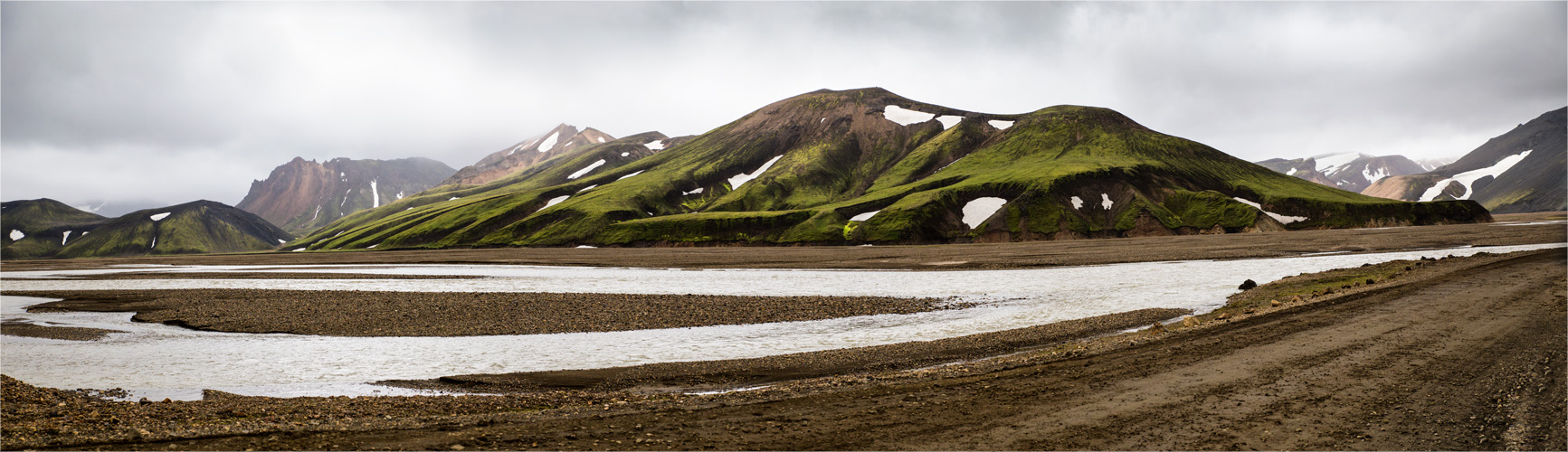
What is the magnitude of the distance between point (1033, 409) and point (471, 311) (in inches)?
1345

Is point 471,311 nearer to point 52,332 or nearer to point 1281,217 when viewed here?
point 52,332

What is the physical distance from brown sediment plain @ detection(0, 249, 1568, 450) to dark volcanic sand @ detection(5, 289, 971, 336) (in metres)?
14.7

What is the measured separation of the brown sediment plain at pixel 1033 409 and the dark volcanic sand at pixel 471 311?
14.7 metres

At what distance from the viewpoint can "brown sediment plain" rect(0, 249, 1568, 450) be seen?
12734 millimetres

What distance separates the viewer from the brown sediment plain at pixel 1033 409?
12734 mm

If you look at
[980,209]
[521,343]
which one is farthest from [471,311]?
[980,209]

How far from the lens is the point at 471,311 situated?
39750 mm

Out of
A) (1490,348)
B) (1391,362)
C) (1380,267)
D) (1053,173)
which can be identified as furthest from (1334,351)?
(1053,173)

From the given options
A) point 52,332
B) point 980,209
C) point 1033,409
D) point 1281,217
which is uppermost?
point 980,209

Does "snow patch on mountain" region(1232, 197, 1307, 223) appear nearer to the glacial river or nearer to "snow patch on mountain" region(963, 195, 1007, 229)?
"snow patch on mountain" region(963, 195, 1007, 229)

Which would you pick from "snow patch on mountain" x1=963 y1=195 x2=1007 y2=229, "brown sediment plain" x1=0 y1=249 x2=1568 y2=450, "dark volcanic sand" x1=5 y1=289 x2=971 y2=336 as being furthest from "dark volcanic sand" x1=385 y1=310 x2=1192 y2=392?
"snow patch on mountain" x1=963 y1=195 x2=1007 y2=229

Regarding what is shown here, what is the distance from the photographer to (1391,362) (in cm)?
1823

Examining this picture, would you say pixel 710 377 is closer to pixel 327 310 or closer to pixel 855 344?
pixel 855 344

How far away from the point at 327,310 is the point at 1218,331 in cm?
4637
